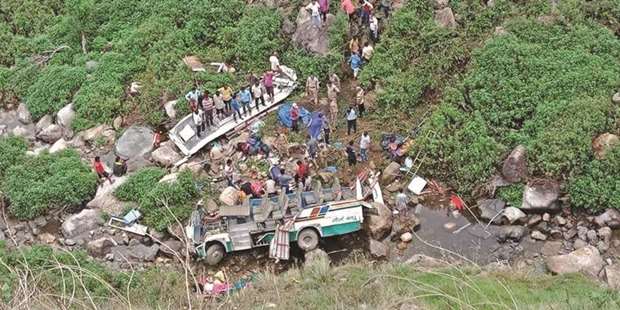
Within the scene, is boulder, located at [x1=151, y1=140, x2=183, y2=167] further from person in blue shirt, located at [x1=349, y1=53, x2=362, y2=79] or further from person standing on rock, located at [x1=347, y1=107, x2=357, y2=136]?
person in blue shirt, located at [x1=349, y1=53, x2=362, y2=79]

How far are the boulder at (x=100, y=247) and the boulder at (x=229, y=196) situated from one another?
2779 millimetres

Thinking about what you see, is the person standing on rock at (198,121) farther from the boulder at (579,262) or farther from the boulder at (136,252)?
the boulder at (579,262)

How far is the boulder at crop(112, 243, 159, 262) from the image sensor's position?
52.0ft

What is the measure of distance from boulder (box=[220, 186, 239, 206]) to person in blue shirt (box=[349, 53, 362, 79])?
5295 mm

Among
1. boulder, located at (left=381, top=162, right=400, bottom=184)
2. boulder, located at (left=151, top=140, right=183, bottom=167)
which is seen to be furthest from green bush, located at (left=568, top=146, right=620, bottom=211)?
boulder, located at (left=151, top=140, right=183, bottom=167)

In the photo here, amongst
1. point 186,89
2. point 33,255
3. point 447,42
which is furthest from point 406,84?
point 33,255

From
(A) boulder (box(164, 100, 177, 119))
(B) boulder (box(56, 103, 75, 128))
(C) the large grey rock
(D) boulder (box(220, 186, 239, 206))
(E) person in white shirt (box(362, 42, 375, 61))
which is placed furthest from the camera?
(B) boulder (box(56, 103, 75, 128))

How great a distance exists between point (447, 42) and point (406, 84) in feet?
6.28

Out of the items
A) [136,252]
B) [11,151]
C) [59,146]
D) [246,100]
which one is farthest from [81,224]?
[246,100]

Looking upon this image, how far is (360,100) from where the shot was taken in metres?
18.2

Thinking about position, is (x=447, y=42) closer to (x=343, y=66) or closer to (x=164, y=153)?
(x=343, y=66)

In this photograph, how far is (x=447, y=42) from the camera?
63.4 feet

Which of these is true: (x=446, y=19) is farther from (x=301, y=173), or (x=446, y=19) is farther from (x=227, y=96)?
(x=301, y=173)

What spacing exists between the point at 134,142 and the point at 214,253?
494 centimetres
